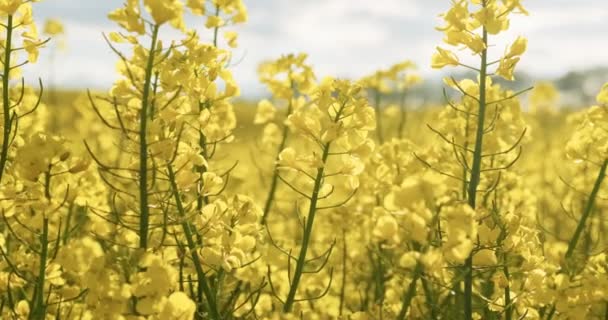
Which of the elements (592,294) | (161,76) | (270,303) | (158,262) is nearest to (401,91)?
(270,303)

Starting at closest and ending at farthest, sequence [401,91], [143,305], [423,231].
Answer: [423,231]
[143,305]
[401,91]

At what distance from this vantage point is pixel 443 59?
2.40 m

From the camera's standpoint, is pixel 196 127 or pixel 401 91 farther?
pixel 401 91

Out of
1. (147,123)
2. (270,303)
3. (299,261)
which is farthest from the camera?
(270,303)

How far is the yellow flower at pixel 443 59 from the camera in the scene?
2385 millimetres

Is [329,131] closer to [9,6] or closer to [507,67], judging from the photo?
[507,67]

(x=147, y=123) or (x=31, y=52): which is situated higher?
(x=31, y=52)

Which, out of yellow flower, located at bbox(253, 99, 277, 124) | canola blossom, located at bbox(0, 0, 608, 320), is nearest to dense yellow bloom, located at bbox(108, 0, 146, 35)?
canola blossom, located at bbox(0, 0, 608, 320)

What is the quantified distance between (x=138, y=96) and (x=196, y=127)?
1.41 ft

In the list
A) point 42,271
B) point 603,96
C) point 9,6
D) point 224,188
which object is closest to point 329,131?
point 224,188

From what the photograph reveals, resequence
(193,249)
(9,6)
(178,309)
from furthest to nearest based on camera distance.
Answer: (9,6)
(193,249)
(178,309)

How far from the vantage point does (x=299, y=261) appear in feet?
8.14

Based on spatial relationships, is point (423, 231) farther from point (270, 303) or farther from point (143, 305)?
point (270, 303)

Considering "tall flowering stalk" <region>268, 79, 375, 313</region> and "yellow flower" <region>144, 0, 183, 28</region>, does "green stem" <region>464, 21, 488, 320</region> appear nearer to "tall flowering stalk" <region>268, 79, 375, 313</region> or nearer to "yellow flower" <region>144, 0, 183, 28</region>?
"tall flowering stalk" <region>268, 79, 375, 313</region>
